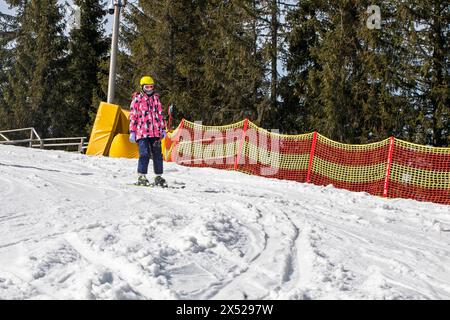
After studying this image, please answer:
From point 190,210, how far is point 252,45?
17553 millimetres

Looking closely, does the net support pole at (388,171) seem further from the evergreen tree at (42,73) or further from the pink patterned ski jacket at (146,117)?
the evergreen tree at (42,73)

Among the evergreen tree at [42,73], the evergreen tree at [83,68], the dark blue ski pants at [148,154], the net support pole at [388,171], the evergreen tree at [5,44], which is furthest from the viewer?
the evergreen tree at [5,44]

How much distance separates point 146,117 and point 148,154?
2.05 feet

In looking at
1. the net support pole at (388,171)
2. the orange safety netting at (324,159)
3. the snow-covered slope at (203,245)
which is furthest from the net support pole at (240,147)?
the snow-covered slope at (203,245)

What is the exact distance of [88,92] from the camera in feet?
119

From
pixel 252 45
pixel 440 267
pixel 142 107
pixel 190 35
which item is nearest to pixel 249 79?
pixel 252 45

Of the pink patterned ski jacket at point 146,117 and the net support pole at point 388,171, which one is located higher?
the pink patterned ski jacket at point 146,117

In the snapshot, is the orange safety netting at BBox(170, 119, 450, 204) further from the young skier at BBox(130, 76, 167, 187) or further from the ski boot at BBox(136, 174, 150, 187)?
the ski boot at BBox(136, 174, 150, 187)

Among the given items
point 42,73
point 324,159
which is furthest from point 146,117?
point 42,73

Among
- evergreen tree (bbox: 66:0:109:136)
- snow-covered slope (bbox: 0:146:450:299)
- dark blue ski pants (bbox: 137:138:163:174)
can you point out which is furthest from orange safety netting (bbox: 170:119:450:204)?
evergreen tree (bbox: 66:0:109:136)

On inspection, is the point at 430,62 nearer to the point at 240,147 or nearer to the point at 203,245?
the point at 240,147

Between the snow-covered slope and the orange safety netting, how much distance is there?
3229 millimetres

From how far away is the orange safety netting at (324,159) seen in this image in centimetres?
1188

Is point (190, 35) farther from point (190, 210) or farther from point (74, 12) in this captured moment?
point (190, 210)
